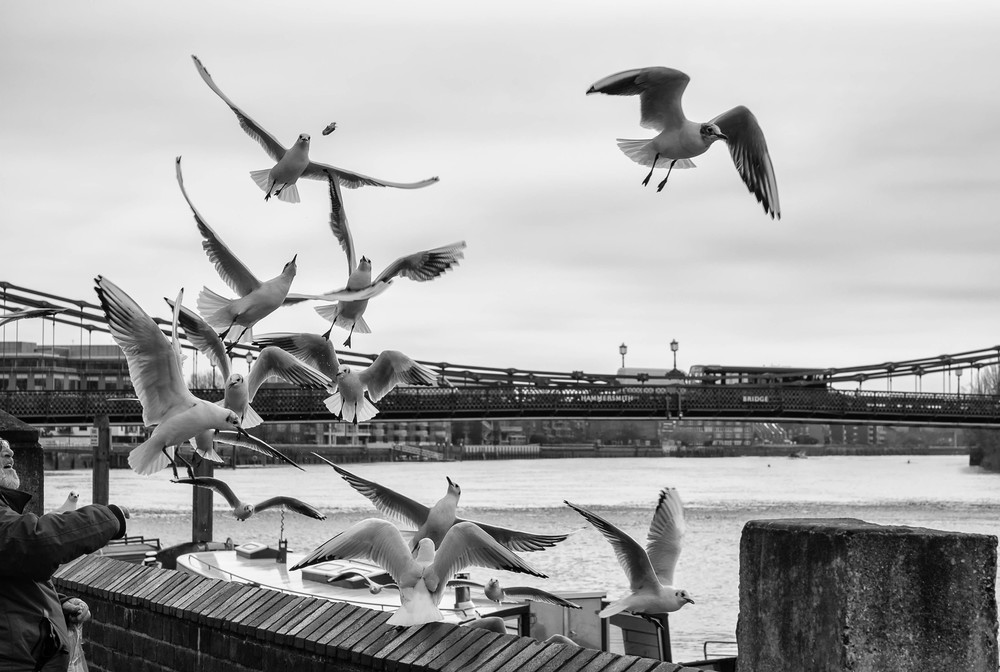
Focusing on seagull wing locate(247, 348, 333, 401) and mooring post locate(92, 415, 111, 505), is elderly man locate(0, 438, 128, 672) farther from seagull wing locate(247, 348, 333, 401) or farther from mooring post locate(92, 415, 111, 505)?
mooring post locate(92, 415, 111, 505)

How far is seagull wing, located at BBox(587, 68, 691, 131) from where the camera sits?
5848 millimetres

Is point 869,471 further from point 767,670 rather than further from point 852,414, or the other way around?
point 767,670

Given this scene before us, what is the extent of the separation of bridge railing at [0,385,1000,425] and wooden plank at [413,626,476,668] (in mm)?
40598

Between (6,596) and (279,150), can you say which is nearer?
(6,596)

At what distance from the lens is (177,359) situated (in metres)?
5.25

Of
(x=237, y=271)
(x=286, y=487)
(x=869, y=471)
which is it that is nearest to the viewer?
(x=237, y=271)

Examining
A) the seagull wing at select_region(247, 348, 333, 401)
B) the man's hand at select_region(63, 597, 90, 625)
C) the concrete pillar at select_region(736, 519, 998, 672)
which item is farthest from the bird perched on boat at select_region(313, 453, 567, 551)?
the concrete pillar at select_region(736, 519, 998, 672)

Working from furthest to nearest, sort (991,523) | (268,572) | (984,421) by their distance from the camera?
1. (984,421)
2. (991,523)
3. (268,572)

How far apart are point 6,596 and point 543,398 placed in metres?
47.7

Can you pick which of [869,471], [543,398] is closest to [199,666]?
[543,398]

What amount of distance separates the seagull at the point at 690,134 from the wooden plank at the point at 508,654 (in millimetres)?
2281

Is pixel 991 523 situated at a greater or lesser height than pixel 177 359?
lesser

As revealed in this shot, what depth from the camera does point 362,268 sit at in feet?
22.7

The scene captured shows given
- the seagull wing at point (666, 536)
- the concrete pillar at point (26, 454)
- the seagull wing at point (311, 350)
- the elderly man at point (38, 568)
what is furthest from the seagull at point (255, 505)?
the seagull wing at point (666, 536)
